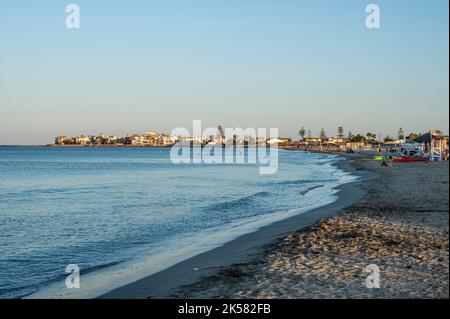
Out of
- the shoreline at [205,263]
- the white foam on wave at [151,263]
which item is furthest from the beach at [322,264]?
the white foam on wave at [151,263]

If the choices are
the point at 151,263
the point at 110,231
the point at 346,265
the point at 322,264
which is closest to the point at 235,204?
the point at 110,231

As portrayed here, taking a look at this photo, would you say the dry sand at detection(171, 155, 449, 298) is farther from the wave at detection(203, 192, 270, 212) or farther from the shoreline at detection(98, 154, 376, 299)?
the wave at detection(203, 192, 270, 212)

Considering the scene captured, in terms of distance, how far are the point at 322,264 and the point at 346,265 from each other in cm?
54

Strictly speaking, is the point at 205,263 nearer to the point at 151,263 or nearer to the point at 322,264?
the point at 151,263

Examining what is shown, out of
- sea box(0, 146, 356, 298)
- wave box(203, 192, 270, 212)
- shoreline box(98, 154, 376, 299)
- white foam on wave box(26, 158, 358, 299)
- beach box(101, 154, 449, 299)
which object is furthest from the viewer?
wave box(203, 192, 270, 212)

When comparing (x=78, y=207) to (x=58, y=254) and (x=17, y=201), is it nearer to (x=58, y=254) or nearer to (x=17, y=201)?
(x=17, y=201)

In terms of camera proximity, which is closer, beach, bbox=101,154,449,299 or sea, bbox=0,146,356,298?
beach, bbox=101,154,449,299

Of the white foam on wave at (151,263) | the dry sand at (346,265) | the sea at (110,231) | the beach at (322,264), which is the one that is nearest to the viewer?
the dry sand at (346,265)

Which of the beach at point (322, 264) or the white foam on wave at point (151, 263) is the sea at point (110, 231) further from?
the beach at point (322, 264)

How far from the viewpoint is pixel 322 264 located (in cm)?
994

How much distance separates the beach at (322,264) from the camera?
792 cm

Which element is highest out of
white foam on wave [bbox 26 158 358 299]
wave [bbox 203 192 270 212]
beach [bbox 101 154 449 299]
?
beach [bbox 101 154 449 299]

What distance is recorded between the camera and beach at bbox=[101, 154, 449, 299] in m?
7.92

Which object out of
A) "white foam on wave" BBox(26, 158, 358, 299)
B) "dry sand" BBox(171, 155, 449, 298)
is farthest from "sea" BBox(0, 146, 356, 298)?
"dry sand" BBox(171, 155, 449, 298)
